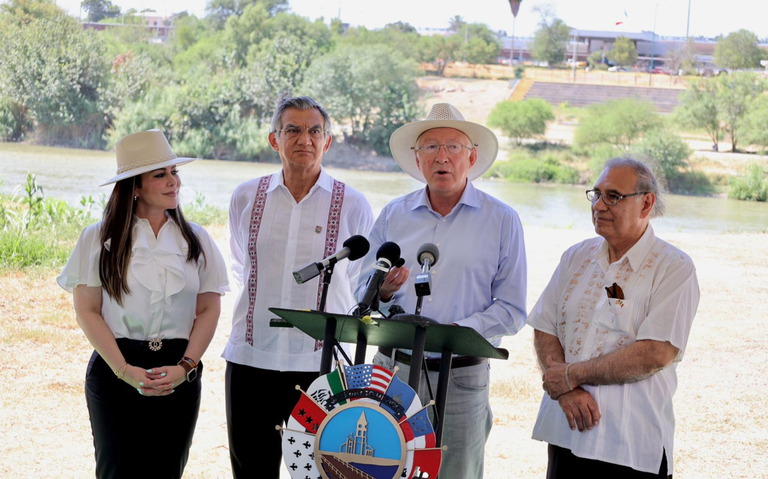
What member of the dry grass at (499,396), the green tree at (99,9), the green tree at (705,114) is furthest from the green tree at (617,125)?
the dry grass at (499,396)

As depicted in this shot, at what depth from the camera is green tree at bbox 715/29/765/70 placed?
33.8 meters

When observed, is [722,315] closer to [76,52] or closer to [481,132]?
[481,132]

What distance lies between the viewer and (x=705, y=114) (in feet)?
107

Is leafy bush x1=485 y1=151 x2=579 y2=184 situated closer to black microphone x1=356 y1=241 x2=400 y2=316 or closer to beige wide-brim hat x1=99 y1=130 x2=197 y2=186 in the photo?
beige wide-brim hat x1=99 y1=130 x2=197 y2=186

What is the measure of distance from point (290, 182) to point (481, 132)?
79 cm

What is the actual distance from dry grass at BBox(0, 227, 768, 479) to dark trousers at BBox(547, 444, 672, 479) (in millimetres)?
1399

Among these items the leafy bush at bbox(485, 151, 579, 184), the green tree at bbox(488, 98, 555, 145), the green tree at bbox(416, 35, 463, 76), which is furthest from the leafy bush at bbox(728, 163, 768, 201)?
the green tree at bbox(416, 35, 463, 76)

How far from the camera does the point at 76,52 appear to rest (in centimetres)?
2834

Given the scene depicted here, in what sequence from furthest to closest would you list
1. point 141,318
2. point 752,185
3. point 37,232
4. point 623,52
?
point 623,52 < point 752,185 < point 37,232 < point 141,318

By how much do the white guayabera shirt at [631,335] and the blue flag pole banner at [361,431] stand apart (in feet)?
2.45

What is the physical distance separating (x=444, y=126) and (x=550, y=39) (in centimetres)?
4321

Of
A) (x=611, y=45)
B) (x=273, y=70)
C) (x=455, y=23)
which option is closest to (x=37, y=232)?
(x=273, y=70)

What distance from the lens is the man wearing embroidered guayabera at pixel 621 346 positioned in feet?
7.57

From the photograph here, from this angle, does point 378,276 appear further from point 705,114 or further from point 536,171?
point 705,114
